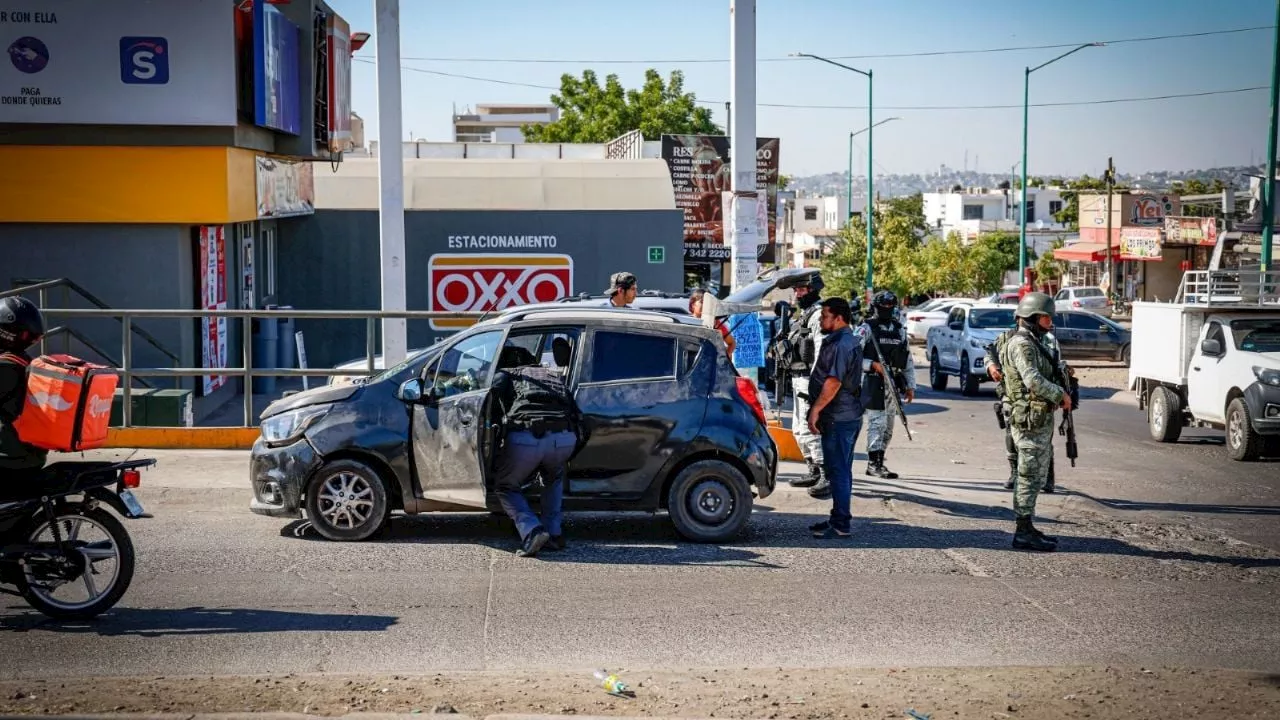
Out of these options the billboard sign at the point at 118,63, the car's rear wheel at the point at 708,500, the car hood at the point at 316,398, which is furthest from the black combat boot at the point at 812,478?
the billboard sign at the point at 118,63

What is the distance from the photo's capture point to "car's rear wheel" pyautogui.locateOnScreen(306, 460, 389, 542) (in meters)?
9.95

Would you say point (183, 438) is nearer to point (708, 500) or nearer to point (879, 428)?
point (708, 500)

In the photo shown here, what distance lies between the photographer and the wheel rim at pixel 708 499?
10.3 m

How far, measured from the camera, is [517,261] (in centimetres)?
2581

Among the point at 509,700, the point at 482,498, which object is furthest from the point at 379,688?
the point at 482,498

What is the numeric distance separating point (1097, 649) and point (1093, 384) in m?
23.7

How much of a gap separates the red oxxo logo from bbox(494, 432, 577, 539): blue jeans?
15.3 metres

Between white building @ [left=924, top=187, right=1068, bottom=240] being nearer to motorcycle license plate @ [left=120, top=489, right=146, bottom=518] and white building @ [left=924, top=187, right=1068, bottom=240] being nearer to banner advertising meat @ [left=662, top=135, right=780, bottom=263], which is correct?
banner advertising meat @ [left=662, top=135, right=780, bottom=263]

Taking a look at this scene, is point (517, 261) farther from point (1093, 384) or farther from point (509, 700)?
→ point (509, 700)

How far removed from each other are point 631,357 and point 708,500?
122 cm

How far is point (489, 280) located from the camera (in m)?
25.3

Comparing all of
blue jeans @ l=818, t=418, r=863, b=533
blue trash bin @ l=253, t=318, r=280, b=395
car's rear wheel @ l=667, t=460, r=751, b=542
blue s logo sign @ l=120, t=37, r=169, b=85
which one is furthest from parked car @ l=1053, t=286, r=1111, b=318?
car's rear wheel @ l=667, t=460, r=751, b=542

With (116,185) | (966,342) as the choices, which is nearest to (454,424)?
(116,185)

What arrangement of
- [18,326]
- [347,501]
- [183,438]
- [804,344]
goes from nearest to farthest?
[18,326] → [347,501] → [804,344] → [183,438]
